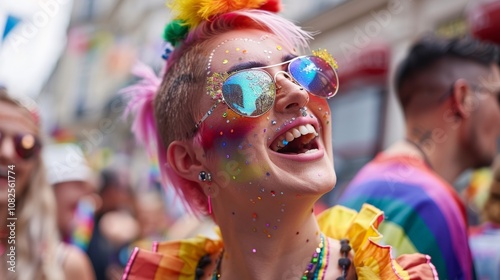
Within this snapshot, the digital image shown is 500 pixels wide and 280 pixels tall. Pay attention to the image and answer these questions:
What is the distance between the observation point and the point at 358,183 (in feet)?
9.70

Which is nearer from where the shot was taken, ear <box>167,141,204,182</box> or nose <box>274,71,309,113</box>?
nose <box>274,71,309,113</box>

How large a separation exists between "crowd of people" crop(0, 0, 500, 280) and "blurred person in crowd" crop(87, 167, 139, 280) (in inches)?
53.0

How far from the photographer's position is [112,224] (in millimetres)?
4957

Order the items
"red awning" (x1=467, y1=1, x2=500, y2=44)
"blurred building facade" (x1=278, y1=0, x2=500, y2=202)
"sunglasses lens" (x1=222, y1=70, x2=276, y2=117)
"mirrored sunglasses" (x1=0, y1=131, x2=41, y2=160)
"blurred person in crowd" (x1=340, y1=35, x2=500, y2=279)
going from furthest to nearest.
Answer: "blurred building facade" (x1=278, y1=0, x2=500, y2=202), "red awning" (x1=467, y1=1, x2=500, y2=44), "blurred person in crowd" (x1=340, y1=35, x2=500, y2=279), "mirrored sunglasses" (x1=0, y1=131, x2=41, y2=160), "sunglasses lens" (x1=222, y1=70, x2=276, y2=117)

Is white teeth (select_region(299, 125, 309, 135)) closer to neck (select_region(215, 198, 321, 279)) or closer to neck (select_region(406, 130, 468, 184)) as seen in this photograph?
neck (select_region(215, 198, 321, 279))

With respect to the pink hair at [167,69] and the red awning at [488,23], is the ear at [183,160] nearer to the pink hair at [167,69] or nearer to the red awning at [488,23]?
the pink hair at [167,69]

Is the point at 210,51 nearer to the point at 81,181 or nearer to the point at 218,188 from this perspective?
the point at 218,188

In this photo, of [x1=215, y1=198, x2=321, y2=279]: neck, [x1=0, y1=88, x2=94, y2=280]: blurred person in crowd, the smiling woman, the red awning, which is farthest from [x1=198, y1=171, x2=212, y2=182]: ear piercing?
the red awning

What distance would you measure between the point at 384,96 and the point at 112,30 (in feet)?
40.0

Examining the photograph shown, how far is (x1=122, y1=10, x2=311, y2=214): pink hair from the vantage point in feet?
6.08

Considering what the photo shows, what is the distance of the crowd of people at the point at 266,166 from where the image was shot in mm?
1730

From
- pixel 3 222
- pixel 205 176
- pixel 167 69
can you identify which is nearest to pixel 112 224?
pixel 3 222

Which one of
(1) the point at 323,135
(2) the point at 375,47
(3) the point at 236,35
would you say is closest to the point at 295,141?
(1) the point at 323,135

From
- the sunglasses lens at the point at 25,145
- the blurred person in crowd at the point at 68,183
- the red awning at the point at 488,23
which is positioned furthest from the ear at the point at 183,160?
the red awning at the point at 488,23
